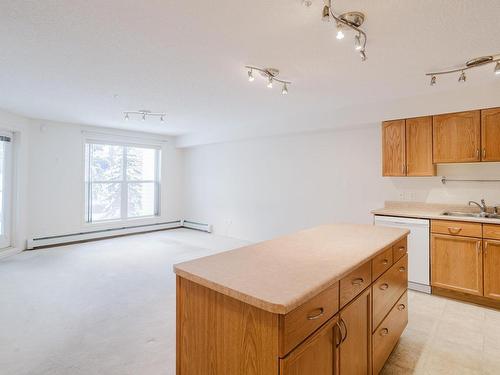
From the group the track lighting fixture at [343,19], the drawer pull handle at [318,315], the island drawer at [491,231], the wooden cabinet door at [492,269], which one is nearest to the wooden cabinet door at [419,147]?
the island drawer at [491,231]

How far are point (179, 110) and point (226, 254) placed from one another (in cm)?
345

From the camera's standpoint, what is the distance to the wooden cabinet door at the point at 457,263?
2.94 metres

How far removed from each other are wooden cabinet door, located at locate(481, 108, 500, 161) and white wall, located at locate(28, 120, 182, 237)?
6.36 metres

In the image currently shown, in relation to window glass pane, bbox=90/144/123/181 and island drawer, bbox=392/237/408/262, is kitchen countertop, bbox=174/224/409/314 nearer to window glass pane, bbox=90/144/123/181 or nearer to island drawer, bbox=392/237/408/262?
island drawer, bbox=392/237/408/262

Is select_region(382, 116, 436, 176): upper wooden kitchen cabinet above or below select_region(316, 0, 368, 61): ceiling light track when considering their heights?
below

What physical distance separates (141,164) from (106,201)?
1.20 m

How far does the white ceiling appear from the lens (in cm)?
184

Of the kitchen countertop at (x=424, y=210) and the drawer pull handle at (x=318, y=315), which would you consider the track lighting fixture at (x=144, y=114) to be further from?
the drawer pull handle at (x=318, y=315)

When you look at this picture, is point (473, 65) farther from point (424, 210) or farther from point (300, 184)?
point (300, 184)

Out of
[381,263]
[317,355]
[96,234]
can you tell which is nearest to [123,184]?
[96,234]

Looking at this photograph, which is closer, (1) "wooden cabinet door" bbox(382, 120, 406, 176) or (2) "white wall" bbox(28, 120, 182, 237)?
(1) "wooden cabinet door" bbox(382, 120, 406, 176)

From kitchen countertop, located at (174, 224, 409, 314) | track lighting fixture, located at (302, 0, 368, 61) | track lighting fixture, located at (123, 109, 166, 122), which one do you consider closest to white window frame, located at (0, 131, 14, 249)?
track lighting fixture, located at (123, 109, 166, 122)

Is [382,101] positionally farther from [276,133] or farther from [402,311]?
[402,311]

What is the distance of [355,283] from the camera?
1466 millimetres
